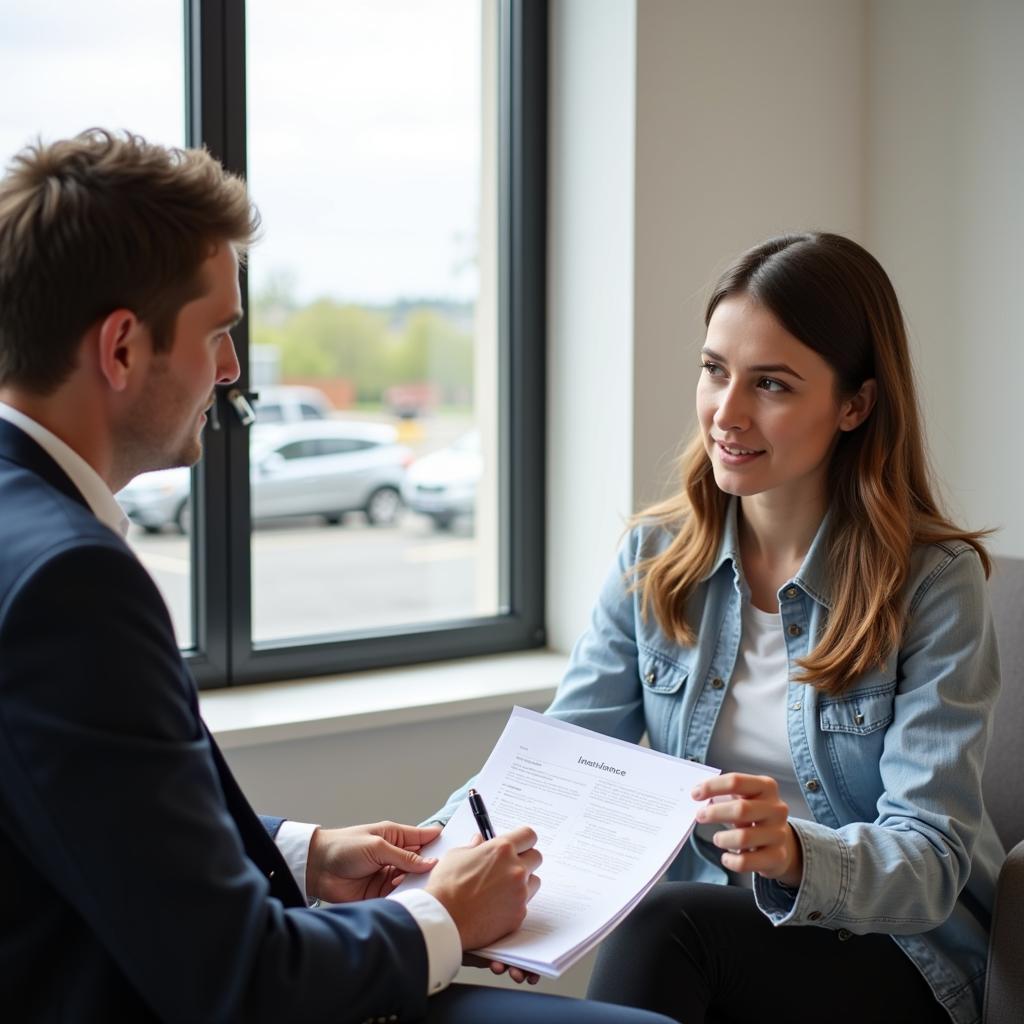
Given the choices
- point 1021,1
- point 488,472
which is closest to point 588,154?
point 488,472

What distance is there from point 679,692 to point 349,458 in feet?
3.31

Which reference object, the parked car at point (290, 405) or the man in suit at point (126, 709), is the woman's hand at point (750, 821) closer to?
the man in suit at point (126, 709)

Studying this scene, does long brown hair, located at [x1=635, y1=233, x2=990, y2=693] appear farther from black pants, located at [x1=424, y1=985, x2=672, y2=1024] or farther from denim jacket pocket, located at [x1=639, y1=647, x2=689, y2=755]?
black pants, located at [x1=424, y1=985, x2=672, y2=1024]

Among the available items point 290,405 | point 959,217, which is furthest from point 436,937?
point 959,217

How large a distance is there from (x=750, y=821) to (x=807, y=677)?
12.7 inches

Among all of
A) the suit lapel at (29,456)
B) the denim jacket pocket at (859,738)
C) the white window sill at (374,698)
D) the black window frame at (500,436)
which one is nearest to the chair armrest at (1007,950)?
the denim jacket pocket at (859,738)

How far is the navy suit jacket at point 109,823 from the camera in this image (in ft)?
3.17

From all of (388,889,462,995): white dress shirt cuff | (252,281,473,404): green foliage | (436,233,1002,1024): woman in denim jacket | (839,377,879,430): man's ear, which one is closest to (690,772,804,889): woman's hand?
(436,233,1002,1024): woman in denim jacket

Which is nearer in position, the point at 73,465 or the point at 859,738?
the point at 73,465

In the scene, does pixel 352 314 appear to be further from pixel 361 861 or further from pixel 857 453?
pixel 361 861

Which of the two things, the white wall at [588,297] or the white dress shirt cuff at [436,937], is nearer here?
the white dress shirt cuff at [436,937]

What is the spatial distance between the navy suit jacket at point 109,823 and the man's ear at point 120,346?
0.33 feet

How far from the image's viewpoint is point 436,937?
1.19 meters

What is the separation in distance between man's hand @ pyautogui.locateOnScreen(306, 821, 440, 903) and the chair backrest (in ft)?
3.01
